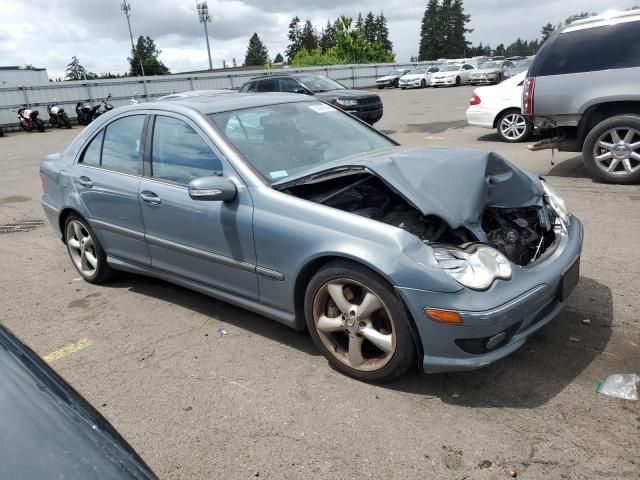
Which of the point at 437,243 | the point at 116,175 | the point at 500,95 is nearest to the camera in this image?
the point at 437,243

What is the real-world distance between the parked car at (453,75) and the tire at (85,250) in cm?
3176

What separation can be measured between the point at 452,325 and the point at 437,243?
526 millimetres

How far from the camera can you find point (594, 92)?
274 inches

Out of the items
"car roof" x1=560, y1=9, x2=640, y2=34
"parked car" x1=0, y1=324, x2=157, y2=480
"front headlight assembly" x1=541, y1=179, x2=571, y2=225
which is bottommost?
"front headlight assembly" x1=541, y1=179, x2=571, y2=225

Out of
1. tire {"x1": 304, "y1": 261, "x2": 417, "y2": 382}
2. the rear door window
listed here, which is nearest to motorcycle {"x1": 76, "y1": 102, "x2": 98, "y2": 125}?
the rear door window

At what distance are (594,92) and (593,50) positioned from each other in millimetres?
537

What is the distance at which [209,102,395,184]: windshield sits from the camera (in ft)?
12.2

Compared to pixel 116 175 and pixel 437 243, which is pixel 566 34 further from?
pixel 116 175

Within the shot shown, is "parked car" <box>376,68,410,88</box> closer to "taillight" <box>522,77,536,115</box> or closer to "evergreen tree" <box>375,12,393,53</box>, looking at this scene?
"taillight" <box>522,77,536,115</box>

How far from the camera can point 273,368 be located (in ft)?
11.2

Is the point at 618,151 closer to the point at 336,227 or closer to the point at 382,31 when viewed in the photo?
the point at 336,227

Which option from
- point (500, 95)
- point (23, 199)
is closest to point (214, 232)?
point (23, 199)

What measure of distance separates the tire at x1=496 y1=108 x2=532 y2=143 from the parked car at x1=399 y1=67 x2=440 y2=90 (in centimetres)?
2553

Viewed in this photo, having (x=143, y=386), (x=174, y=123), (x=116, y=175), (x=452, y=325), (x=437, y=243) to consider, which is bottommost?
(x=143, y=386)
